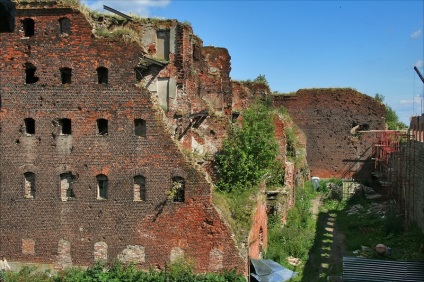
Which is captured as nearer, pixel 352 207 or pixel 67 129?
pixel 67 129

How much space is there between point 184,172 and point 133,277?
11.9 feet

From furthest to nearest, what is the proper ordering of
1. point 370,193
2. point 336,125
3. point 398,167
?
1. point 336,125
2. point 370,193
3. point 398,167

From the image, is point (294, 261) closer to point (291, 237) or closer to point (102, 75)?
point (291, 237)

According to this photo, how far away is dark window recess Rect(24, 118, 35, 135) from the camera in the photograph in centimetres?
1608

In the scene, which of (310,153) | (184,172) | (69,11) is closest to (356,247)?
(184,172)

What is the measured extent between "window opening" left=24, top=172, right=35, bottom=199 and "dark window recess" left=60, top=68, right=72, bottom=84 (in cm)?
335

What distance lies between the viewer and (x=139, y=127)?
51.2ft

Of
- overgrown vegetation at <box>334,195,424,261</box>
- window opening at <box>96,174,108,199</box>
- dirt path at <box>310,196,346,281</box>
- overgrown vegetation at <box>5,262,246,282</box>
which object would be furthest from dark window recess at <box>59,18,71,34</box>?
overgrown vegetation at <box>334,195,424,261</box>

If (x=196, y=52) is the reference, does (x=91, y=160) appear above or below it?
below

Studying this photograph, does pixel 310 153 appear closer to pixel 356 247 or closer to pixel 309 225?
pixel 309 225

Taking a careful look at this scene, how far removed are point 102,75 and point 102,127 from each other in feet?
5.69

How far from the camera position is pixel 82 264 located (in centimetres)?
1574

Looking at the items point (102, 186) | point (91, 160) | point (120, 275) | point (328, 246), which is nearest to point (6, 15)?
point (91, 160)

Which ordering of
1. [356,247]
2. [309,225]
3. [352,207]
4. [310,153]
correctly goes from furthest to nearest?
[310,153] → [352,207] → [309,225] → [356,247]
